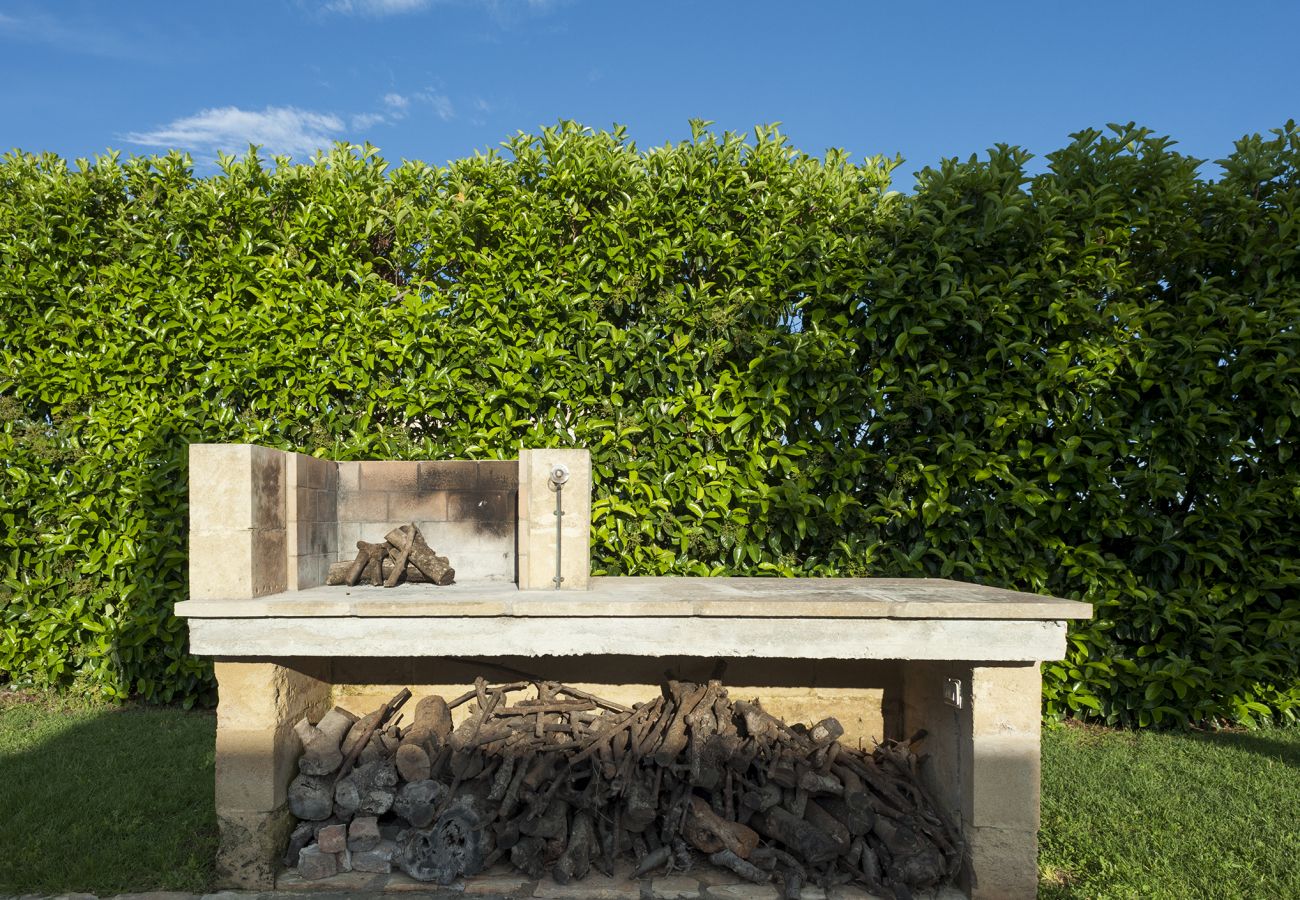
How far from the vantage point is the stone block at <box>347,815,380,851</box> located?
3.82 metres

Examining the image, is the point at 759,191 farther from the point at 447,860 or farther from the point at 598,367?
the point at 447,860

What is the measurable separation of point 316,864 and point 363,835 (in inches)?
9.2

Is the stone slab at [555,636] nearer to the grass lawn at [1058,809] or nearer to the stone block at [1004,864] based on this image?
the stone block at [1004,864]

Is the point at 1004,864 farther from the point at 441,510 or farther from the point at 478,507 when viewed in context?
the point at 441,510

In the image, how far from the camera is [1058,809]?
14.4 ft

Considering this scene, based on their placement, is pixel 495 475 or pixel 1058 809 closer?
pixel 1058 809

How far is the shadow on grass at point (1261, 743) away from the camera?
512cm

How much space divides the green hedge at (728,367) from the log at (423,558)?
4.10ft

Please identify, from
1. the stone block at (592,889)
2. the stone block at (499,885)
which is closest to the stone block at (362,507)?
the stone block at (499,885)

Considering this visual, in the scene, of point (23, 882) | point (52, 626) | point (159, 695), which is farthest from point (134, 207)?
point (23, 882)

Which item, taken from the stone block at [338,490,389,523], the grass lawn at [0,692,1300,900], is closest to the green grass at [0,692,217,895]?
the grass lawn at [0,692,1300,900]

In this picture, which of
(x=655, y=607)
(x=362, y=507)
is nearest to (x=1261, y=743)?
(x=655, y=607)

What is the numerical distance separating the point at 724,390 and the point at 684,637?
2.52 meters

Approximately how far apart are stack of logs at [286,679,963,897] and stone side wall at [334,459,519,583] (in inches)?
40.2
